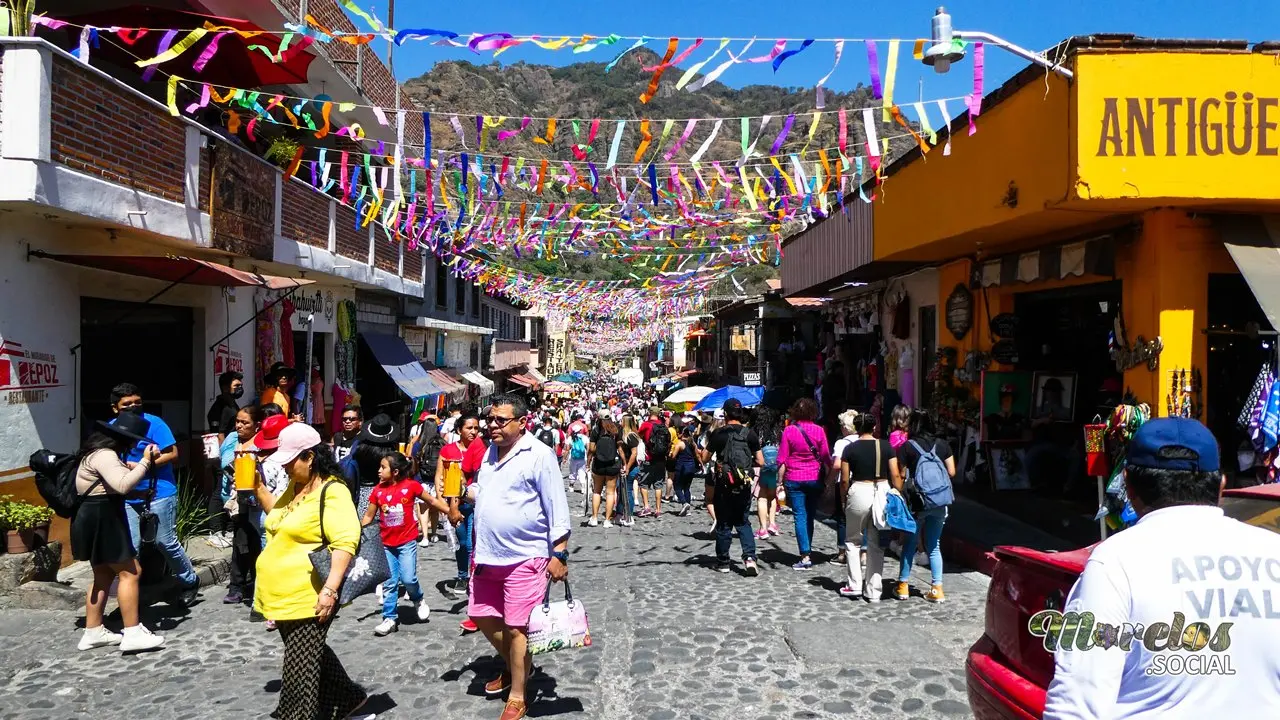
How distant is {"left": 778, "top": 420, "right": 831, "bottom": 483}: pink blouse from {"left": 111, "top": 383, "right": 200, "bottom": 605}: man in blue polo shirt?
5381 mm

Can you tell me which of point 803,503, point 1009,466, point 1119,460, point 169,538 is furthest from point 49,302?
point 1009,466

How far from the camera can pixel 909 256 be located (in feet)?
37.6

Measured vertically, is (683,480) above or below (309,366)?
below

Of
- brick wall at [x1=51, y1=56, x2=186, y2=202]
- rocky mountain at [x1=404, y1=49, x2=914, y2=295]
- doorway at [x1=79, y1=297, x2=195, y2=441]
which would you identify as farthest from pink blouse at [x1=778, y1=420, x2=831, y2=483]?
rocky mountain at [x1=404, y1=49, x2=914, y2=295]

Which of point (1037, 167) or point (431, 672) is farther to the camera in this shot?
point (1037, 167)

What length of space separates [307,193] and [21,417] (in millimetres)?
5729

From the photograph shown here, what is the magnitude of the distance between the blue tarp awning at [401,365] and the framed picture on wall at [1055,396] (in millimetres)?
12876

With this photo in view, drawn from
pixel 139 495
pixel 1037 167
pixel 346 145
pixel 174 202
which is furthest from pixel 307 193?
pixel 1037 167

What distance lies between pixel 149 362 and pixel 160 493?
542cm

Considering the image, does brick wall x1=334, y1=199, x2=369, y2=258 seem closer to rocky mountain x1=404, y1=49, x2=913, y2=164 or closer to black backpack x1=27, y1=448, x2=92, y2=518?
black backpack x1=27, y1=448, x2=92, y2=518

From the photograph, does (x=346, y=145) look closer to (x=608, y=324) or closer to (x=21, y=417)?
(x=21, y=417)

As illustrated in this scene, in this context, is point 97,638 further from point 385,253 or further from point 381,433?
point 385,253

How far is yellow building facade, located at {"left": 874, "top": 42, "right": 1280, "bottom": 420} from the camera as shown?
699 cm

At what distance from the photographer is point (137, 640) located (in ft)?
17.8
